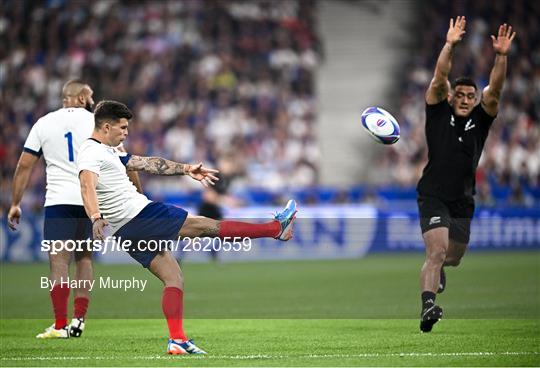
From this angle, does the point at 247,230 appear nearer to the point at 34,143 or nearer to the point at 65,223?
the point at 65,223

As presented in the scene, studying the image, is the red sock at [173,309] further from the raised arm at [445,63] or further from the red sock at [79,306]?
the raised arm at [445,63]

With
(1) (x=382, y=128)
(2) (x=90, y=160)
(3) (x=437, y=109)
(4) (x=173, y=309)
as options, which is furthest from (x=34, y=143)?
(3) (x=437, y=109)

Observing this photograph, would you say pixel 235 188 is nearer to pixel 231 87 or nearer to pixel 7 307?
pixel 231 87

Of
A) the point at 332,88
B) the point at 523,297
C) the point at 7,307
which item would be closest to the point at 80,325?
the point at 7,307

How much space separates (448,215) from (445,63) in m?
1.58

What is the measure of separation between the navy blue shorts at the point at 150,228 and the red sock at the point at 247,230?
37cm

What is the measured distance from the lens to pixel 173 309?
905 centimetres

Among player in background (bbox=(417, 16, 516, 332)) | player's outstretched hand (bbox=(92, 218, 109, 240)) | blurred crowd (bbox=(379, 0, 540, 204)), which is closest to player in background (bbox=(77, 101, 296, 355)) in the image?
player's outstretched hand (bbox=(92, 218, 109, 240))

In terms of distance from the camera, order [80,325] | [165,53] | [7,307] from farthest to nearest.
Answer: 1. [165,53]
2. [7,307]
3. [80,325]

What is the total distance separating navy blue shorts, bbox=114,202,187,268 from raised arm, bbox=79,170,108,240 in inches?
15.9

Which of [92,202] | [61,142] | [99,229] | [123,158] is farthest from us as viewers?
[61,142]

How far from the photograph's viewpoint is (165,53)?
31.0 metres

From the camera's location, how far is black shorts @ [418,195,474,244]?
428 inches

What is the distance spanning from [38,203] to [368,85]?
9.14 metres
